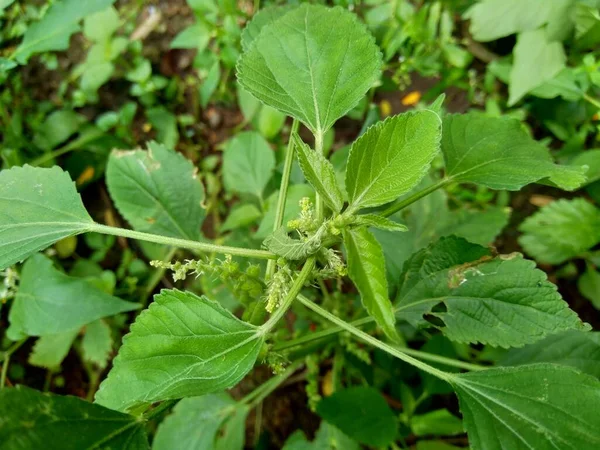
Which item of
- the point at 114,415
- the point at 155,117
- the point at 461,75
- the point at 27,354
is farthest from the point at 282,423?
the point at 461,75

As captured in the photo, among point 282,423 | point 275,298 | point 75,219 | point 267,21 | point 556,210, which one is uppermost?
point 267,21

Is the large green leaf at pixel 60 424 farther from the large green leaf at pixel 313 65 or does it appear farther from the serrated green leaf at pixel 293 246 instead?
the large green leaf at pixel 313 65

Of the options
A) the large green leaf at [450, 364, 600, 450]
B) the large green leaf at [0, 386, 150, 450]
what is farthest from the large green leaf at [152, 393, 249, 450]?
the large green leaf at [450, 364, 600, 450]

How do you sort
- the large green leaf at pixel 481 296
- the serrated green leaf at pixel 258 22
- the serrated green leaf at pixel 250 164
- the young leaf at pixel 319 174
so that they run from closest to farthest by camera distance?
the young leaf at pixel 319 174 < the large green leaf at pixel 481 296 < the serrated green leaf at pixel 258 22 < the serrated green leaf at pixel 250 164

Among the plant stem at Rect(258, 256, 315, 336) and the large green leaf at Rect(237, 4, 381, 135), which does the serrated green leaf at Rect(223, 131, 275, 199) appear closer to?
the large green leaf at Rect(237, 4, 381, 135)

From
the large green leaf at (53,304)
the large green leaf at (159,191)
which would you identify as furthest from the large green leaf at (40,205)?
the large green leaf at (53,304)

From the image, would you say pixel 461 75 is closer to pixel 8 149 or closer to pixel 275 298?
pixel 275 298

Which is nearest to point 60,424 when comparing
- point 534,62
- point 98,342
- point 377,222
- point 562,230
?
point 377,222
